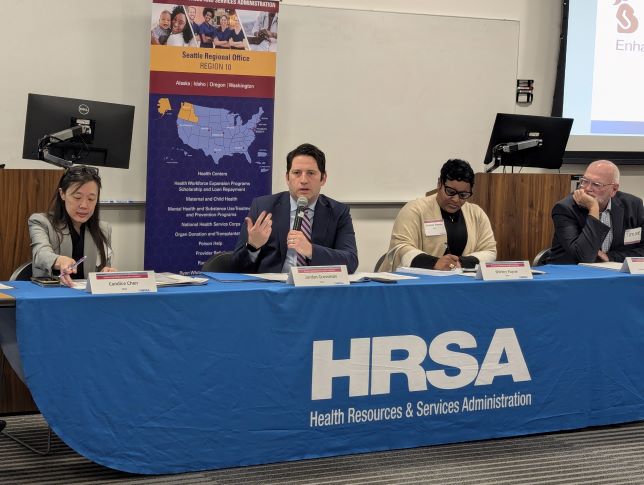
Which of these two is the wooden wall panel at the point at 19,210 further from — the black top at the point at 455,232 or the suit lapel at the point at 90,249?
the black top at the point at 455,232

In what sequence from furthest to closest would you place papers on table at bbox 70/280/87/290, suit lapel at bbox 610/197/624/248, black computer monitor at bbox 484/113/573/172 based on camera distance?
1. black computer monitor at bbox 484/113/573/172
2. suit lapel at bbox 610/197/624/248
3. papers on table at bbox 70/280/87/290

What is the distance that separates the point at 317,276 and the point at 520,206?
1.99 metres

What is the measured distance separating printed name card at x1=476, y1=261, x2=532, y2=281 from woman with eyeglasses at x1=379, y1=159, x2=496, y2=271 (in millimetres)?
716

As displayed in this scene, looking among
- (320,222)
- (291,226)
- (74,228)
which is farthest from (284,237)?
(74,228)

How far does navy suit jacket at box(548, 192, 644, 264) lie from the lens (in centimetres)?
440

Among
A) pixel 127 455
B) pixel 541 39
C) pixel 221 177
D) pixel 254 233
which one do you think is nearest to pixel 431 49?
pixel 541 39

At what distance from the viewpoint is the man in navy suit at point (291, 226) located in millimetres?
3691

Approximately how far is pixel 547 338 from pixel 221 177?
8.42ft

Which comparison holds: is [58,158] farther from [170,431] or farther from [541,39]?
[541,39]

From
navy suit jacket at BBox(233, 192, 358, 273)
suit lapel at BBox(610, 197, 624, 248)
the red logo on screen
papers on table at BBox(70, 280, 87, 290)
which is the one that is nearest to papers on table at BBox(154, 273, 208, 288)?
papers on table at BBox(70, 280, 87, 290)

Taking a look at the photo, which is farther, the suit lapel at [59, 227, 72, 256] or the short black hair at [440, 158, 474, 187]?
→ the short black hair at [440, 158, 474, 187]

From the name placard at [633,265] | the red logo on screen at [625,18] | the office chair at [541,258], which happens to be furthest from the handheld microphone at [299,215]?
the red logo on screen at [625,18]

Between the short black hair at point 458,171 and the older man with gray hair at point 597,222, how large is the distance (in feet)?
1.90

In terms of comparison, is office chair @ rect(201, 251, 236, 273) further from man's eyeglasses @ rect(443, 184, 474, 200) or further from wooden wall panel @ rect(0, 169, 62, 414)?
man's eyeglasses @ rect(443, 184, 474, 200)
